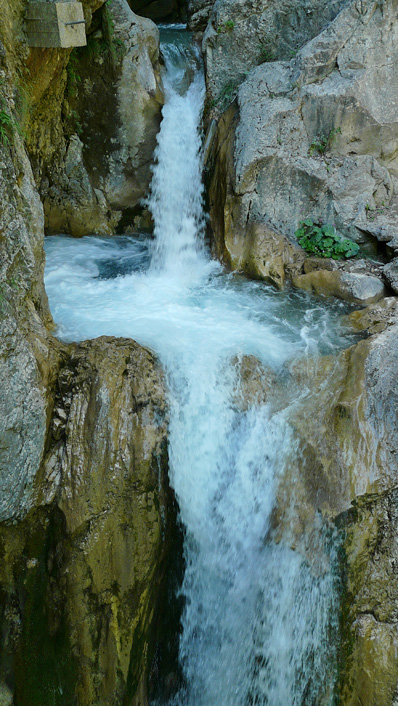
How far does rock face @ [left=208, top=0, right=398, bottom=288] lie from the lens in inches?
236

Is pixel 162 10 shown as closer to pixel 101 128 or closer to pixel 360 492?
pixel 101 128

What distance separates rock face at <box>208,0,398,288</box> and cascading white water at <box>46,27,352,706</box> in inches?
43.2

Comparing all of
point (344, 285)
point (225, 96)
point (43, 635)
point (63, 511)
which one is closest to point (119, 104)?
point (225, 96)

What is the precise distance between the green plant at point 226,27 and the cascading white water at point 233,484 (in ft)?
11.9

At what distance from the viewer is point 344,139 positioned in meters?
6.09

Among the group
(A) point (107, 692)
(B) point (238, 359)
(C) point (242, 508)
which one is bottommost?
(A) point (107, 692)

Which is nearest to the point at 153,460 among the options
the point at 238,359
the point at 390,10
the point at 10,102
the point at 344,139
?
the point at 238,359

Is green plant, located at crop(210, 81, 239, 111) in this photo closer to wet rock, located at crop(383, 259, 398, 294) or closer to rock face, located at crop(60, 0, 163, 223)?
rock face, located at crop(60, 0, 163, 223)

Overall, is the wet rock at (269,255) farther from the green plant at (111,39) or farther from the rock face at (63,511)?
the green plant at (111,39)

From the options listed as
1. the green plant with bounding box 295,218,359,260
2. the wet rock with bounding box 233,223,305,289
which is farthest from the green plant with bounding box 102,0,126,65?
the green plant with bounding box 295,218,359,260

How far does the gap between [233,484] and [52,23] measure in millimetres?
3867

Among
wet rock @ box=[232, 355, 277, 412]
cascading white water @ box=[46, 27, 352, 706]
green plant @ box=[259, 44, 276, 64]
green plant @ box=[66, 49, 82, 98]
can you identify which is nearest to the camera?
cascading white water @ box=[46, 27, 352, 706]

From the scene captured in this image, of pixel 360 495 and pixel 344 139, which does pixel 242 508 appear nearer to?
pixel 360 495

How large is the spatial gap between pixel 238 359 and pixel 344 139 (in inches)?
125
